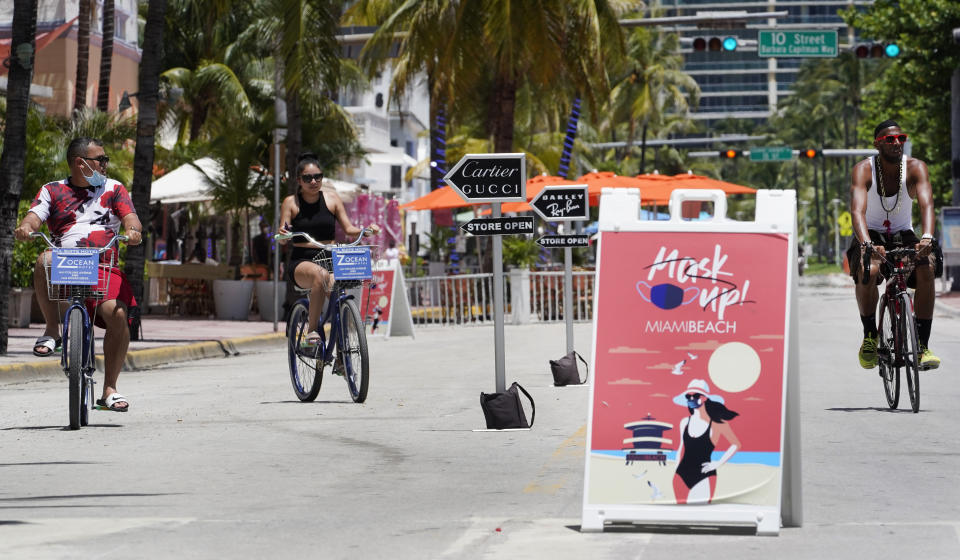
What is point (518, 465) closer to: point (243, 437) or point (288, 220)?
point (243, 437)

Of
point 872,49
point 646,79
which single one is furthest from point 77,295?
point 646,79

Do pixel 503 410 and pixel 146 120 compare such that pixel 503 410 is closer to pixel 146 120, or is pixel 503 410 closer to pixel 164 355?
pixel 164 355

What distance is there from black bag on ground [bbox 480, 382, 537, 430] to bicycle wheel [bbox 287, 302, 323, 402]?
7.29 ft

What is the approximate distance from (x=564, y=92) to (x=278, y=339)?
2081 cm

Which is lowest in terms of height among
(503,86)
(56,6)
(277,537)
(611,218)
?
(277,537)

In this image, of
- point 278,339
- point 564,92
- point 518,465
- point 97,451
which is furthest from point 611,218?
point 564,92

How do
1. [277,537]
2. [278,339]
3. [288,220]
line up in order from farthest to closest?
1. [278,339]
2. [288,220]
3. [277,537]

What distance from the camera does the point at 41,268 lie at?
9312mm

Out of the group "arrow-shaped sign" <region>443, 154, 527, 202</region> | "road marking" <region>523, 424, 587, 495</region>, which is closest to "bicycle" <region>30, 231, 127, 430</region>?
"arrow-shaped sign" <region>443, 154, 527, 202</region>

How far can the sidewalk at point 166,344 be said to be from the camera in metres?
14.7

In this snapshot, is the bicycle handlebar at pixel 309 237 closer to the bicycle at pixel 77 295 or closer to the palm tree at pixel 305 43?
the bicycle at pixel 77 295

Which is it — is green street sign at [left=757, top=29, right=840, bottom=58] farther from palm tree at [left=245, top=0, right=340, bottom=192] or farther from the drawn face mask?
the drawn face mask

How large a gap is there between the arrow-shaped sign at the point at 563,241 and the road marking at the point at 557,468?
4.21 m

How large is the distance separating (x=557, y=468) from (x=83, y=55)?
2925 cm
